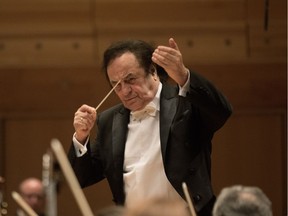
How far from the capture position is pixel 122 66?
3869mm

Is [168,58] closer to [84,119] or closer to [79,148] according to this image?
[84,119]

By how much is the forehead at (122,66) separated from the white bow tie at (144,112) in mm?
180

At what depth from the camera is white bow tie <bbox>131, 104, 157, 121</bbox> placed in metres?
3.89

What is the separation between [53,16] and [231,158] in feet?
5.95

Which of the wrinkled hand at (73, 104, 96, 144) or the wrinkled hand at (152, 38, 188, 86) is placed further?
the wrinkled hand at (73, 104, 96, 144)

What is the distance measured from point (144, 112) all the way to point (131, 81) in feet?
0.54

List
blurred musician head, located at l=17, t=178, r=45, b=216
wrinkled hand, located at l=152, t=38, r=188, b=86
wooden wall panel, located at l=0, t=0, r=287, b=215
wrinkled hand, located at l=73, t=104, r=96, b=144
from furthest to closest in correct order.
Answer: wooden wall panel, located at l=0, t=0, r=287, b=215 < blurred musician head, located at l=17, t=178, r=45, b=216 < wrinkled hand, located at l=73, t=104, r=96, b=144 < wrinkled hand, located at l=152, t=38, r=188, b=86

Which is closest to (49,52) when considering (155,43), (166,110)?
(155,43)

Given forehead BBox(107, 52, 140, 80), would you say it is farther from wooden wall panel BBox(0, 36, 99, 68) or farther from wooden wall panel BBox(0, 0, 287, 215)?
wooden wall panel BBox(0, 36, 99, 68)

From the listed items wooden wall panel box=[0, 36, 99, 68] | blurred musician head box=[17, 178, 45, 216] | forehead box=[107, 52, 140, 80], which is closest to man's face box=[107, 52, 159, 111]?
forehead box=[107, 52, 140, 80]

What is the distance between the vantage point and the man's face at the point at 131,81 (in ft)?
12.6

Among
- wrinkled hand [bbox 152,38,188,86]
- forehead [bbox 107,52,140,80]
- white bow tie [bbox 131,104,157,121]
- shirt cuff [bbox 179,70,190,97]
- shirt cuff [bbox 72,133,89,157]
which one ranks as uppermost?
wrinkled hand [bbox 152,38,188,86]

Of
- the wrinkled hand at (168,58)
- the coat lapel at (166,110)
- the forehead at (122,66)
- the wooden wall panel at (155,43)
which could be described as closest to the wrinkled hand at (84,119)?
the forehead at (122,66)

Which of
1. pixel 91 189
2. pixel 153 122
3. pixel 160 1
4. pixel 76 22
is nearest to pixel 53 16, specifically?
pixel 76 22
